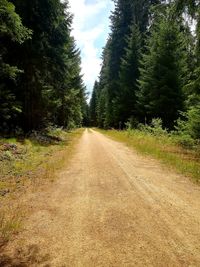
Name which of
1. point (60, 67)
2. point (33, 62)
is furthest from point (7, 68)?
point (60, 67)

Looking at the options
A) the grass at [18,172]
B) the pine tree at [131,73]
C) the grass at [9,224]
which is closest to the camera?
the grass at [9,224]

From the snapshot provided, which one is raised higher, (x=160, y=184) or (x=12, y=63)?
(x=12, y=63)

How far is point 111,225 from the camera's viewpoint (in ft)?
19.5

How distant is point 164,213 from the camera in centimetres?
660

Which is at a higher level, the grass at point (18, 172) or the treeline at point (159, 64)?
the treeline at point (159, 64)

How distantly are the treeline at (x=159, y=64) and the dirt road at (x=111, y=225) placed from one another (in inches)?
289

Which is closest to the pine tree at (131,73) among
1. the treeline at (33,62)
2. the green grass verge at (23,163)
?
the treeline at (33,62)

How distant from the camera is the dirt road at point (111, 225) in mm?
4691

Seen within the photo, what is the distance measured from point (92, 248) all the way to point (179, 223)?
6.33ft

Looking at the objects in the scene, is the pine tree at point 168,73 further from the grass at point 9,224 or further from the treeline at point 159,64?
the grass at point 9,224

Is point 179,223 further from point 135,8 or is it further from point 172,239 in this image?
point 135,8

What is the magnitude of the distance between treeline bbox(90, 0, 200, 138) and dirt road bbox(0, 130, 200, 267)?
7.33 m

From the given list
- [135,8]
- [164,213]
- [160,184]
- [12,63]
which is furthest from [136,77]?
[164,213]

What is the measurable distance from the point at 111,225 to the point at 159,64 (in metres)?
23.2
